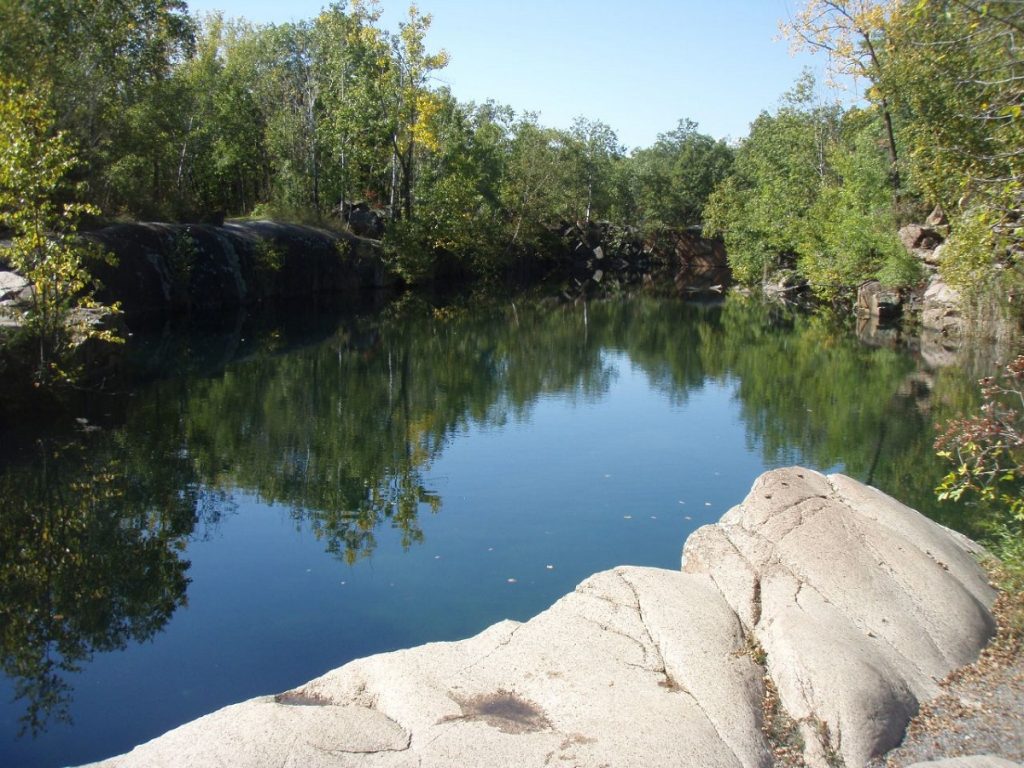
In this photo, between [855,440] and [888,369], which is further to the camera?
[888,369]

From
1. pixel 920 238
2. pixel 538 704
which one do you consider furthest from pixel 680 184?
pixel 538 704

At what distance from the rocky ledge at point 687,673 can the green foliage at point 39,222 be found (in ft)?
36.6

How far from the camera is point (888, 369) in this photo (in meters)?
22.7

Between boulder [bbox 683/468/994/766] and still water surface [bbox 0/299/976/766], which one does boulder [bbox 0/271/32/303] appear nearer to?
still water surface [bbox 0/299/976/766]

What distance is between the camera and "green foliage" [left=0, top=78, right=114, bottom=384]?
13.8 metres

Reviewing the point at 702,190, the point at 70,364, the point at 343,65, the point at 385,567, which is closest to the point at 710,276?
the point at 702,190

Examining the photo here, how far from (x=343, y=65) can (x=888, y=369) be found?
90.2 feet

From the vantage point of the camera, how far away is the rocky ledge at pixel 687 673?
5090 millimetres

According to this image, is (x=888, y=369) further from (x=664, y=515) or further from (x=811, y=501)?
(x=811, y=501)

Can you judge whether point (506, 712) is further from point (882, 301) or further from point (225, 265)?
point (882, 301)

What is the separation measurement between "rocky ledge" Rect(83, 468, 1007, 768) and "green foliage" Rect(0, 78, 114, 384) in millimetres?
11169

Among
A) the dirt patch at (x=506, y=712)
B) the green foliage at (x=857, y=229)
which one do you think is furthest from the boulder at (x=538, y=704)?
the green foliage at (x=857, y=229)

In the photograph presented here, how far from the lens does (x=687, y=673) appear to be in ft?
19.6

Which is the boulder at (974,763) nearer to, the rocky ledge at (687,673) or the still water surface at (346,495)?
the rocky ledge at (687,673)
